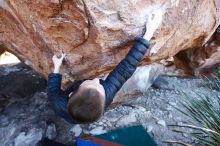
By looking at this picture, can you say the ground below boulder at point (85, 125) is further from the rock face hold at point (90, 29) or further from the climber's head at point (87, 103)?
the climber's head at point (87, 103)

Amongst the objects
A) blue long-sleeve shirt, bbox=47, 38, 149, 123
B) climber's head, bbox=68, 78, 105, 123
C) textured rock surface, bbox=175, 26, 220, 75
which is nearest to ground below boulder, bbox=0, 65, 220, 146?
textured rock surface, bbox=175, 26, 220, 75

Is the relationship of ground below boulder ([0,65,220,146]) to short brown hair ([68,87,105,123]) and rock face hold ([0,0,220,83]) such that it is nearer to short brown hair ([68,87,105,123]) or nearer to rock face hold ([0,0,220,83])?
rock face hold ([0,0,220,83])

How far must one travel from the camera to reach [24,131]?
10.9 feet

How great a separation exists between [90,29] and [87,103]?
686mm

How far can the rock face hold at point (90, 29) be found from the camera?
2656 mm

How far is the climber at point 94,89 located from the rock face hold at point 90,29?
0.12 metres

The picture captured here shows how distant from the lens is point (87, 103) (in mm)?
2318

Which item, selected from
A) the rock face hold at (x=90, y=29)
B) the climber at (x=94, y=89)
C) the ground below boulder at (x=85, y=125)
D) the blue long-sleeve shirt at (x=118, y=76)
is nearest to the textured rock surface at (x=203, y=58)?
the ground below boulder at (x=85, y=125)

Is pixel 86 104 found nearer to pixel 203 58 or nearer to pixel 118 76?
pixel 118 76

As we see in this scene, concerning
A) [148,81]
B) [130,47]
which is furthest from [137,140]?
[130,47]

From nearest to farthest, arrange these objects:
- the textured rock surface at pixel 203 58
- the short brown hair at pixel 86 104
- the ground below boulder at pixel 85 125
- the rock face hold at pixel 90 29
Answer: the short brown hair at pixel 86 104 < the rock face hold at pixel 90 29 < the ground below boulder at pixel 85 125 < the textured rock surface at pixel 203 58

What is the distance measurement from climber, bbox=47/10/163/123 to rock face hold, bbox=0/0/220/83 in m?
0.12

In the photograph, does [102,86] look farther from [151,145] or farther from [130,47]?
[151,145]

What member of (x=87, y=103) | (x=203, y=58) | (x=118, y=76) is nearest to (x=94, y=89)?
(x=87, y=103)
